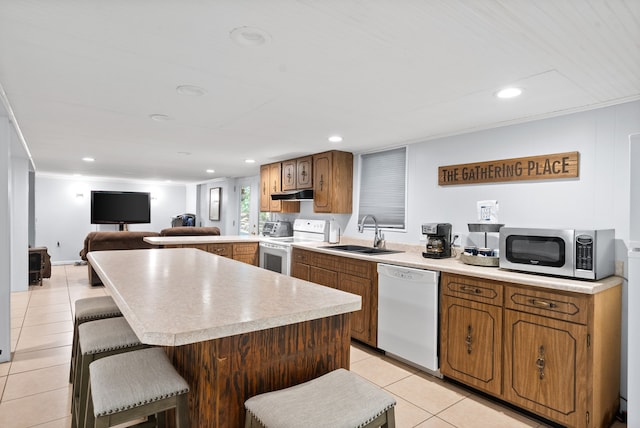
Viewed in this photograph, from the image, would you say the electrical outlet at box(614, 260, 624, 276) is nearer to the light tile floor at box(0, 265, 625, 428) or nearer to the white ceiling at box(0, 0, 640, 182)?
the light tile floor at box(0, 265, 625, 428)

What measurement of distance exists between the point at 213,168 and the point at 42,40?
4901 millimetres

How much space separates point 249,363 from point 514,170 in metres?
2.62

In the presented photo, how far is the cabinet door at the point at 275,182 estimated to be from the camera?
17.7 feet

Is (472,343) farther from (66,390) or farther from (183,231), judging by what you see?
(183,231)

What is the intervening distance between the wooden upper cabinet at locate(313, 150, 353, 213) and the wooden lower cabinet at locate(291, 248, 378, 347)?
741 mm

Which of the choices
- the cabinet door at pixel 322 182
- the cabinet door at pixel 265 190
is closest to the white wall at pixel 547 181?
the cabinet door at pixel 322 182

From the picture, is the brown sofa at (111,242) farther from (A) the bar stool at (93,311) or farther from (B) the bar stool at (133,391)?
(B) the bar stool at (133,391)

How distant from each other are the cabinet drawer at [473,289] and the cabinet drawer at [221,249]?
3.02 metres

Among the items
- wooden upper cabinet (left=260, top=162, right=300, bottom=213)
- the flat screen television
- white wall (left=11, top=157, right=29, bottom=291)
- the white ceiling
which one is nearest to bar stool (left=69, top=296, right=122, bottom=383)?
the white ceiling

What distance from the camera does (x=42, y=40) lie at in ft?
5.50

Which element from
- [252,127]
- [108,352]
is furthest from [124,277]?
[252,127]

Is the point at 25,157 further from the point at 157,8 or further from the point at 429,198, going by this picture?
the point at 429,198

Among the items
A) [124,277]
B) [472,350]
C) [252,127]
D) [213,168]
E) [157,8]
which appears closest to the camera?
[157,8]

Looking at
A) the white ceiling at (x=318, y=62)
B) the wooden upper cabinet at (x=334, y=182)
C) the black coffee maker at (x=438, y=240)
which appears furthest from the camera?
the wooden upper cabinet at (x=334, y=182)
